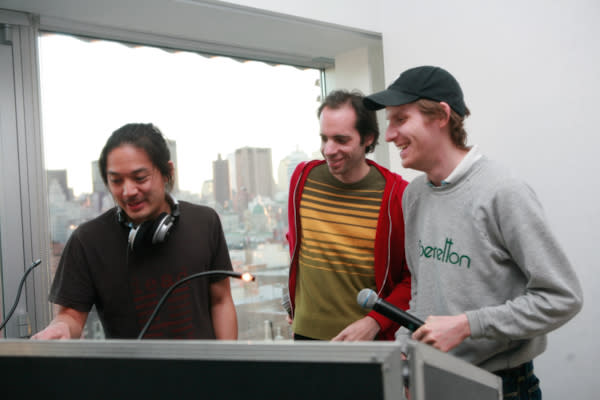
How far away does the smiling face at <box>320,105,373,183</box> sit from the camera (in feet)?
5.93

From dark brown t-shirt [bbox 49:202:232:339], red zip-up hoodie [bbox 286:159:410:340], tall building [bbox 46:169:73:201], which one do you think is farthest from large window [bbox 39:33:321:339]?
red zip-up hoodie [bbox 286:159:410:340]

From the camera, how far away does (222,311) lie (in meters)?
1.61

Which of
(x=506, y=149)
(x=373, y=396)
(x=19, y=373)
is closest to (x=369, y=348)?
(x=373, y=396)

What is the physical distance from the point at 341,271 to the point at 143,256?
0.65 metres

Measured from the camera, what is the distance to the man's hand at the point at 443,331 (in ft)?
3.54

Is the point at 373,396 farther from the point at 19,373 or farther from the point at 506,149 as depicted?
the point at 506,149

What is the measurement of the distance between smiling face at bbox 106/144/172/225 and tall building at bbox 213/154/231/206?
4.75 feet

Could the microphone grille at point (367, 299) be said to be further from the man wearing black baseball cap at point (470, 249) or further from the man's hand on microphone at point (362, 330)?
the man's hand on microphone at point (362, 330)

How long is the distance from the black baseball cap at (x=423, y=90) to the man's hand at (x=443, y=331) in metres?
0.57

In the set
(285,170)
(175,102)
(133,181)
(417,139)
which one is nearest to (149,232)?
(133,181)

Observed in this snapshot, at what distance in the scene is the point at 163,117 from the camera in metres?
2.76

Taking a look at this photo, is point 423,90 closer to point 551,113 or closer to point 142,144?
point 142,144

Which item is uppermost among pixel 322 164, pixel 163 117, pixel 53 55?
pixel 53 55

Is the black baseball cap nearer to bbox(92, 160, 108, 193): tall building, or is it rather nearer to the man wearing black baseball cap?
the man wearing black baseball cap
